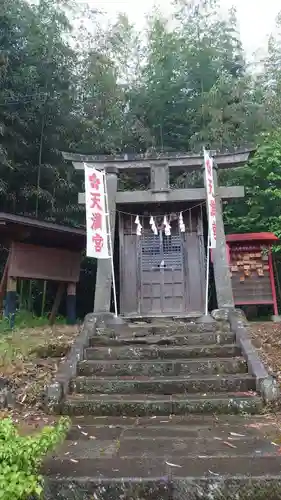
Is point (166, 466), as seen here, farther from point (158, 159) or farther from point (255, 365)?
point (158, 159)

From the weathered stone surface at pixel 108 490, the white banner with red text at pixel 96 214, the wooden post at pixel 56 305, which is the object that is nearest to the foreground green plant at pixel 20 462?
the weathered stone surface at pixel 108 490

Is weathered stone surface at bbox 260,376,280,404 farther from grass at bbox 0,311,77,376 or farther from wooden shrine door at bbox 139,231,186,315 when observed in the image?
wooden shrine door at bbox 139,231,186,315

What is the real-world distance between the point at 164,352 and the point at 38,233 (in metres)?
4.79

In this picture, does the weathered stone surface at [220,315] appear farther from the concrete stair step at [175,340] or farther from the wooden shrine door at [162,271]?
the wooden shrine door at [162,271]

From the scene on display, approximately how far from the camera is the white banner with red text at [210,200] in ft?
26.6

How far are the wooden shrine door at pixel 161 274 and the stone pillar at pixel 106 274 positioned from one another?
46.9 inches

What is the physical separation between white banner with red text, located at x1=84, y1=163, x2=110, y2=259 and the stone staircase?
1552mm

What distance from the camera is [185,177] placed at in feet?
45.6

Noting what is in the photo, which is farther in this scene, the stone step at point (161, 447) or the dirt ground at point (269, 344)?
the dirt ground at point (269, 344)

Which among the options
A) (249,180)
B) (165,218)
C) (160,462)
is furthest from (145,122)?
(160,462)

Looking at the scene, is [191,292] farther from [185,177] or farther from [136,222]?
[185,177]

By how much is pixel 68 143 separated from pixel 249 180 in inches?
220

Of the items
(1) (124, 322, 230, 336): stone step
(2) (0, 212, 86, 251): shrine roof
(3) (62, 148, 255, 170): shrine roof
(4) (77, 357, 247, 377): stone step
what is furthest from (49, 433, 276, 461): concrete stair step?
(3) (62, 148, 255, 170): shrine roof

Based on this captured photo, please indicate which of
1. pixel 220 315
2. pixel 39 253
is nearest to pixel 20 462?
pixel 220 315
